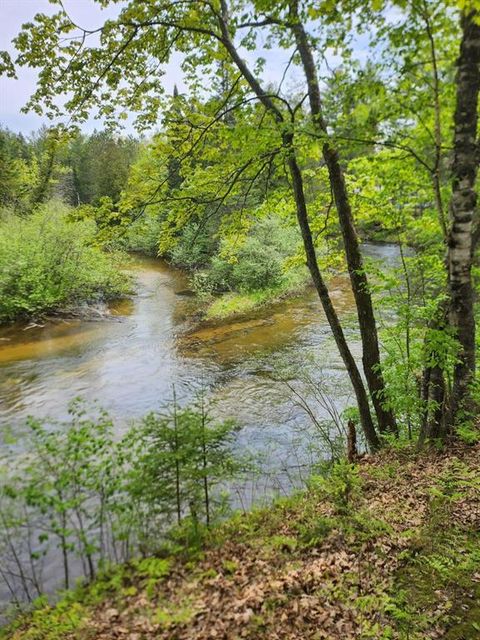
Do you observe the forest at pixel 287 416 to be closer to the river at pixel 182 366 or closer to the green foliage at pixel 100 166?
the river at pixel 182 366

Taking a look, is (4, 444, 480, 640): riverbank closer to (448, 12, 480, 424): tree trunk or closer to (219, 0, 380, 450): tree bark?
(219, 0, 380, 450): tree bark

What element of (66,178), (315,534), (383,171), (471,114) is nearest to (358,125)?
(471,114)

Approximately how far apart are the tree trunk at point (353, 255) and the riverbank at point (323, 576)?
166 centimetres

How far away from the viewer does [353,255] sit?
20.9 ft

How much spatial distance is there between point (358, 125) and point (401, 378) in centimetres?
378

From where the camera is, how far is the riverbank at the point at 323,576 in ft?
10.0

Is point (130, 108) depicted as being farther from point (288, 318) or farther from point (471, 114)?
point (288, 318)

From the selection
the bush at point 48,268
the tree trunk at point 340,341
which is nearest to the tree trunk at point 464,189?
the tree trunk at point 340,341

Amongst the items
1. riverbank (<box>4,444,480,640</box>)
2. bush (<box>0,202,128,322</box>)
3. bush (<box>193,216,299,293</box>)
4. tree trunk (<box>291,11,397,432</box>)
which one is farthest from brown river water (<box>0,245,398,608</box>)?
bush (<box>193,216,299,293</box>)

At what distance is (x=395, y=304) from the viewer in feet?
19.7

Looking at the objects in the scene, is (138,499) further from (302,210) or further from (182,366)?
(182,366)

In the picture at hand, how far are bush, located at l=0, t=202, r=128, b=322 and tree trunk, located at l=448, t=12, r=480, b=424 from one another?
13573mm

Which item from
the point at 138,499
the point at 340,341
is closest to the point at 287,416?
the point at 340,341

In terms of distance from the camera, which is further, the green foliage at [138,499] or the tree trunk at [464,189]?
the green foliage at [138,499]
